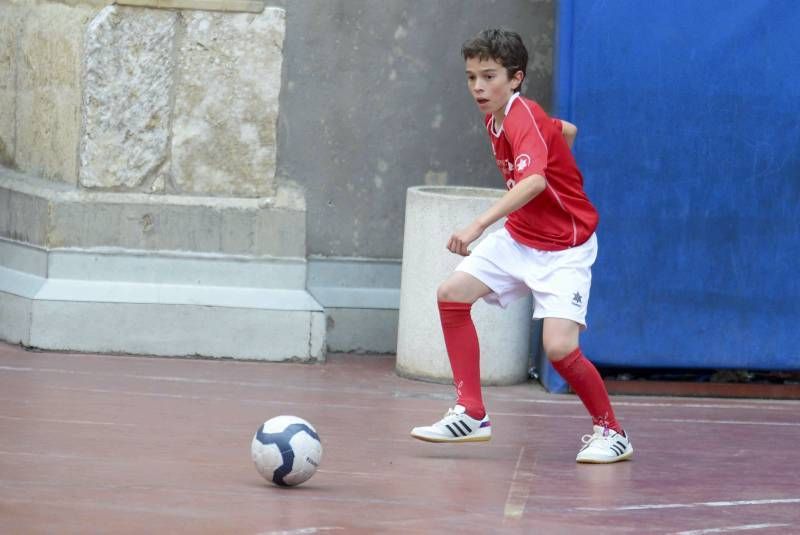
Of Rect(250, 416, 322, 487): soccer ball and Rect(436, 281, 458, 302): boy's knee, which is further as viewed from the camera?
Rect(436, 281, 458, 302): boy's knee

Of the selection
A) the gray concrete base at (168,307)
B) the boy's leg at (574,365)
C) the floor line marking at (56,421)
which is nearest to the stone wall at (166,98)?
the gray concrete base at (168,307)

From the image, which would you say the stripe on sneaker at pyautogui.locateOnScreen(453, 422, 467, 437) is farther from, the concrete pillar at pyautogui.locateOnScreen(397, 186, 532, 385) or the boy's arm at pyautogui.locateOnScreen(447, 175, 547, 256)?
the concrete pillar at pyautogui.locateOnScreen(397, 186, 532, 385)

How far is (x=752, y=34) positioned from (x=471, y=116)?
1.71 metres

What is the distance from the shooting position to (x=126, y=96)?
28.3ft

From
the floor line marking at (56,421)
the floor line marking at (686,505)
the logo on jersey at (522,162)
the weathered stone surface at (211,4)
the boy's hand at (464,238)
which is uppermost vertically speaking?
the weathered stone surface at (211,4)

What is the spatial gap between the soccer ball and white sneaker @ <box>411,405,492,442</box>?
949 millimetres

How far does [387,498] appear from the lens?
5.60 meters

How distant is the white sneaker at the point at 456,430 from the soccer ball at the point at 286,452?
0.95 metres

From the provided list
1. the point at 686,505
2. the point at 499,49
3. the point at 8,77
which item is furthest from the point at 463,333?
the point at 8,77

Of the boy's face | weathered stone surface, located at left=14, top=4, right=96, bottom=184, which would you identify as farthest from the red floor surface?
the boy's face

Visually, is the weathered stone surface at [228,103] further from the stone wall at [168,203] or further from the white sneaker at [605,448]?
the white sneaker at [605,448]

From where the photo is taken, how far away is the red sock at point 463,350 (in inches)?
260

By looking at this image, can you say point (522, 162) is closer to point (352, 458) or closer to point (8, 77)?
point (352, 458)

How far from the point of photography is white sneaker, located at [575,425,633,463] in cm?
652
